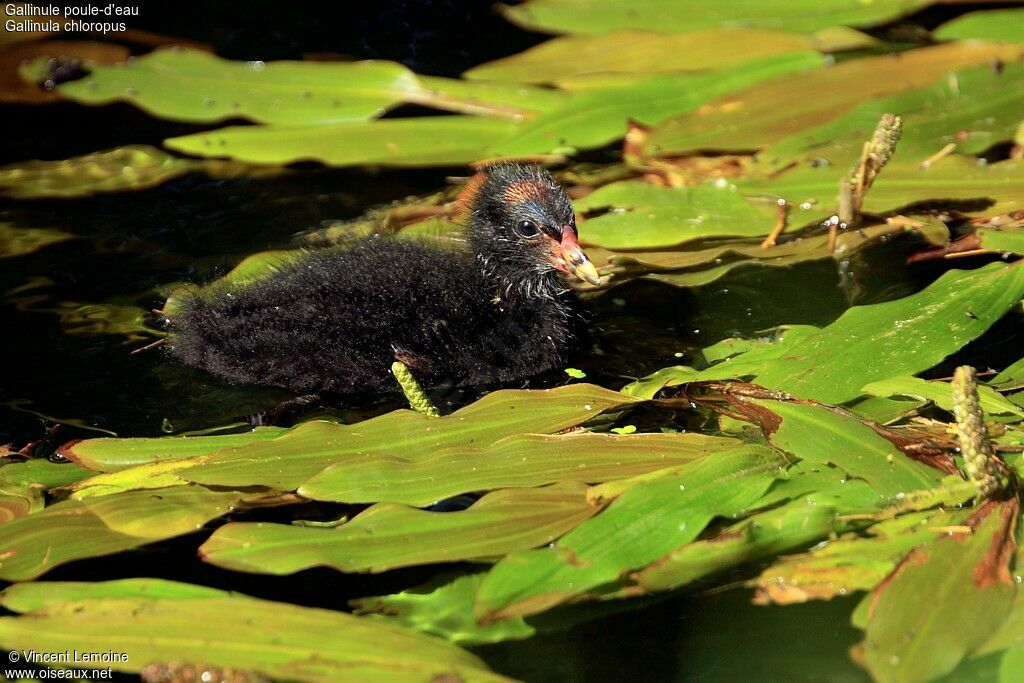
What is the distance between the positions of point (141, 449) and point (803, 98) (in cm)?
270

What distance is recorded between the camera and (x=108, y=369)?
3.33 m

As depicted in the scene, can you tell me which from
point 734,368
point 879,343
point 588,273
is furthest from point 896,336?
point 588,273

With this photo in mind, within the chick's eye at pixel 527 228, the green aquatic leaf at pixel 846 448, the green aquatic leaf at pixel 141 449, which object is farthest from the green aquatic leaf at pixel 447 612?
the chick's eye at pixel 527 228

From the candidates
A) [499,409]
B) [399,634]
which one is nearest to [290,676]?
[399,634]

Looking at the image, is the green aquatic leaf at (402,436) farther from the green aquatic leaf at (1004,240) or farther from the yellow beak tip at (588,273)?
the green aquatic leaf at (1004,240)

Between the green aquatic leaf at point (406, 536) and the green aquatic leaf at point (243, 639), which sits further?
the green aquatic leaf at point (406, 536)

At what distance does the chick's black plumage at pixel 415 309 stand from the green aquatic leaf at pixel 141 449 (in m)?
0.50

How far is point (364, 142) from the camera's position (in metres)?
4.33

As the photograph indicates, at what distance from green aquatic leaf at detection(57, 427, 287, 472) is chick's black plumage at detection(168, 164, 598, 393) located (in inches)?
19.8

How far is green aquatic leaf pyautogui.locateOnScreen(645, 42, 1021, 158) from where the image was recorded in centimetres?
413

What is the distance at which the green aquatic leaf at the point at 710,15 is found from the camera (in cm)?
493

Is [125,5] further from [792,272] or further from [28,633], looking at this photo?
[28,633]

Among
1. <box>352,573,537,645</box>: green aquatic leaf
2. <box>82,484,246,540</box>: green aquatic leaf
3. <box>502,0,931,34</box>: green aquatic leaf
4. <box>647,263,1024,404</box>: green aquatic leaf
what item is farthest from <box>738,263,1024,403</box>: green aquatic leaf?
<box>502,0,931,34</box>: green aquatic leaf

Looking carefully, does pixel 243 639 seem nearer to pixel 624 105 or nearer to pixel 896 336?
pixel 896 336
